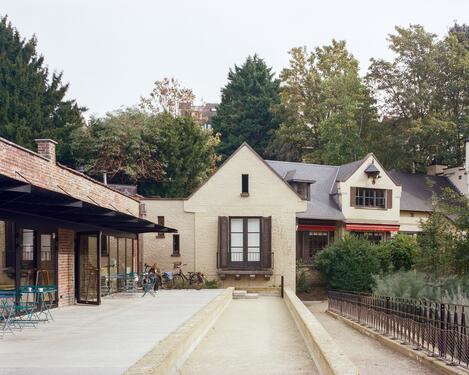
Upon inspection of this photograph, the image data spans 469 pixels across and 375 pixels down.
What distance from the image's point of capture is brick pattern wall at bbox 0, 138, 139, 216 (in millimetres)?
13356

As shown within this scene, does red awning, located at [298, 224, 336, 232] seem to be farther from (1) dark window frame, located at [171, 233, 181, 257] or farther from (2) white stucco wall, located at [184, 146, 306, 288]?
(1) dark window frame, located at [171, 233, 181, 257]

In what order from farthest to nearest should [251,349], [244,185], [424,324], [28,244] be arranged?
[244,185] → [28,244] → [424,324] → [251,349]

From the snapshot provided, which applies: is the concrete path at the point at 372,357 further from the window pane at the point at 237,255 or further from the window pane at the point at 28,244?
the window pane at the point at 237,255

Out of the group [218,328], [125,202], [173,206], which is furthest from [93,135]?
[218,328]

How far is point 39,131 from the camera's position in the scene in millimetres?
37312

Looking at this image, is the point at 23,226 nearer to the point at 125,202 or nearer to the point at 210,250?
the point at 125,202

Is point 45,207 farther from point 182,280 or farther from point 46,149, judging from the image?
point 182,280

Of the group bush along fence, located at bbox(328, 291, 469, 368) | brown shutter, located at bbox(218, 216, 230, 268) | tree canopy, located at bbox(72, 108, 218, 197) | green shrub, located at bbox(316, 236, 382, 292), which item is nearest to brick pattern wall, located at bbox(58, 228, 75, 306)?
bush along fence, located at bbox(328, 291, 469, 368)

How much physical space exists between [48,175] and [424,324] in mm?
9219

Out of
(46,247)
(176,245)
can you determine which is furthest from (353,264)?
(46,247)

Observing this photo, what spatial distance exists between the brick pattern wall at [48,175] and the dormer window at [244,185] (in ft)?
29.1

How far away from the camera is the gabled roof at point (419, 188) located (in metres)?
41.7

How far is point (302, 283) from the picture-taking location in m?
33.0

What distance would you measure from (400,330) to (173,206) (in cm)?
1824
